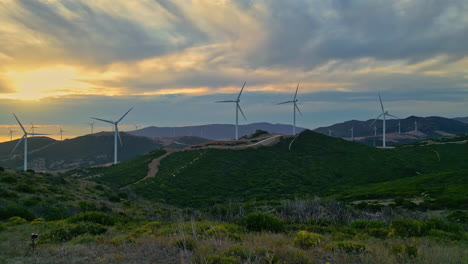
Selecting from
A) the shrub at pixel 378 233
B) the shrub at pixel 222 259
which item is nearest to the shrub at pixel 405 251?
the shrub at pixel 378 233

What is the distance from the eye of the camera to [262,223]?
19219mm

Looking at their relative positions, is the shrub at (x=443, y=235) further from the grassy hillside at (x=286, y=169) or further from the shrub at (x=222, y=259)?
the grassy hillside at (x=286, y=169)

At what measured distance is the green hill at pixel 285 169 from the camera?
255ft

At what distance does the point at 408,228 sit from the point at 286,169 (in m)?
87.1

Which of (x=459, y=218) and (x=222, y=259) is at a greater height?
(x=222, y=259)

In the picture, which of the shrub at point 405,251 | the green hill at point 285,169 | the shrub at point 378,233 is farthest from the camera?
the green hill at point 285,169

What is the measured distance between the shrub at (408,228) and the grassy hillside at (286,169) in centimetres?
4939

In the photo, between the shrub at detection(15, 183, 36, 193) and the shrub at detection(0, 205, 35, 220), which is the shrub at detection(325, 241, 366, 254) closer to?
the shrub at detection(0, 205, 35, 220)

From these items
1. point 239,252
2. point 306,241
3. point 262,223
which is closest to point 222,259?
point 239,252

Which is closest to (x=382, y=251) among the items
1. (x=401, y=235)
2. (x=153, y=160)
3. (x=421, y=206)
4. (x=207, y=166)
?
(x=401, y=235)

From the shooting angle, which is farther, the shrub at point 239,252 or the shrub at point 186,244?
the shrub at point 186,244

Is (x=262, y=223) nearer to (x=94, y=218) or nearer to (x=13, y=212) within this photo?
(x=94, y=218)

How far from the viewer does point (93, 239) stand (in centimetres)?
1641

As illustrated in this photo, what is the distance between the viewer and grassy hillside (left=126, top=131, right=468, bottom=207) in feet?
255
